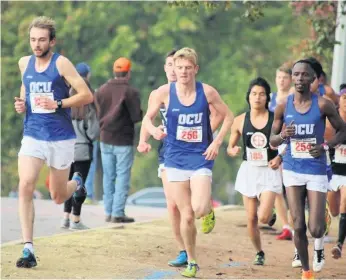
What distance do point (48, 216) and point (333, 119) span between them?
22.7 ft

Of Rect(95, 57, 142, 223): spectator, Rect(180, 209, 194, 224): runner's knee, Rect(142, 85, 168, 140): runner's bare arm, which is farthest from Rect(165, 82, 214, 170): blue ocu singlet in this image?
Rect(95, 57, 142, 223): spectator

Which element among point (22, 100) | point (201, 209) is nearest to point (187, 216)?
point (201, 209)

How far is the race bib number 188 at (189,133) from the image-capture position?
39.5 ft

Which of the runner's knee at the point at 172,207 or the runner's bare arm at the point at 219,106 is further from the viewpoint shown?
the runner's knee at the point at 172,207

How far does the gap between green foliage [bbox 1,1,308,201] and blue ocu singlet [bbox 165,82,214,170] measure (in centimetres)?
2329

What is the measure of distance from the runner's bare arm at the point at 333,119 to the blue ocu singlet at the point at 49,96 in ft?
8.22

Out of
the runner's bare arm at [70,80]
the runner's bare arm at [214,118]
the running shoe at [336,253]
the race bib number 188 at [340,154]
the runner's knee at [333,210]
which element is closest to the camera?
the runner's bare arm at [70,80]

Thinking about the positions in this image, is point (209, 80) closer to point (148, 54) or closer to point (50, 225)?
point (148, 54)

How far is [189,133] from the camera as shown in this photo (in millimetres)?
12070

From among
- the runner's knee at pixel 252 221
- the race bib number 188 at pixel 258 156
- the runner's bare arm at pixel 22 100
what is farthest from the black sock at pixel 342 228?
the runner's bare arm at pixel 22 100

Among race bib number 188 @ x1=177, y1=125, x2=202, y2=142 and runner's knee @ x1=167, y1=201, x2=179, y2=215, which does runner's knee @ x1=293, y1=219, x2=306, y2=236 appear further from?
runner's knee @ x1=167, y1=201, x2=179, y2=215

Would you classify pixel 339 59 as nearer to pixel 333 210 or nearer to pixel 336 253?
pixel 333 210

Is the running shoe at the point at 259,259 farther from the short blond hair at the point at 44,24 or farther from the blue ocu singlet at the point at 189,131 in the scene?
the short blond hair at the point at 44,24

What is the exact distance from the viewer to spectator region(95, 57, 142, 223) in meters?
16.7
